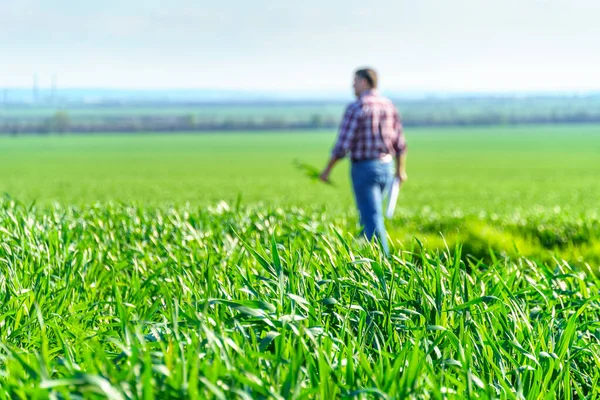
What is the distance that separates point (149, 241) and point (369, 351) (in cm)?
332

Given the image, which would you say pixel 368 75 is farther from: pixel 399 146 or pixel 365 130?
pixel 399 146

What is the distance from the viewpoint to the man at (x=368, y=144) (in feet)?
28.6

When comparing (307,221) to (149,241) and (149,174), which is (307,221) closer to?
(149,241)

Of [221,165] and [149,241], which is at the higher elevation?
[149,241]


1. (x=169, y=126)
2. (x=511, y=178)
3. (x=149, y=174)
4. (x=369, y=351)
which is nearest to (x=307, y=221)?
(x=369, y=351)

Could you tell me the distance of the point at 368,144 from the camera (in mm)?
8797

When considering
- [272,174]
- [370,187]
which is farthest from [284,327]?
[272,174]

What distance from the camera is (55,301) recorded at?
405 centimetres

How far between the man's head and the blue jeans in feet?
2.92

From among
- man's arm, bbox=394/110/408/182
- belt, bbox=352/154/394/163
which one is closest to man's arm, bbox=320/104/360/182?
belt, bbox=352/154/394/163

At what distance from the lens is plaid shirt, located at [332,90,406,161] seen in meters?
8.77

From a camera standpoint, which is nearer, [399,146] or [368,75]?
[368,75]

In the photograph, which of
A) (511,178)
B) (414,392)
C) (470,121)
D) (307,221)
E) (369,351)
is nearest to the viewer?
(414,392)

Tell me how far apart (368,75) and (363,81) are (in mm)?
101
